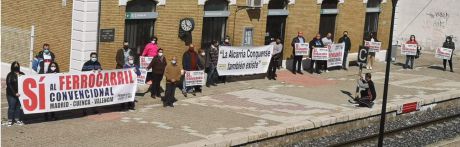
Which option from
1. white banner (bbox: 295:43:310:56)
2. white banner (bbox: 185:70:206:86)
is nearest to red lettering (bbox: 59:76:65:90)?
white banner (bbox: 185:70:206:86)

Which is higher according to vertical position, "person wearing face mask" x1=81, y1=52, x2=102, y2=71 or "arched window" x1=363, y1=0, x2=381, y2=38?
"arched window" x1=363, y1=0, x2=381, y2=38

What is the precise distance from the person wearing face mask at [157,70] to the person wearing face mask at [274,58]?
5860 mm

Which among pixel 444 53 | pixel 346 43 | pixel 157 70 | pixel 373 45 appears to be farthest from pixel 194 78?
pixel 444 53

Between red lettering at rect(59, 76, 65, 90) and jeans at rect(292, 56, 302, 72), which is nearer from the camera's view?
red lettering at rect(59, 76, 65, 90)

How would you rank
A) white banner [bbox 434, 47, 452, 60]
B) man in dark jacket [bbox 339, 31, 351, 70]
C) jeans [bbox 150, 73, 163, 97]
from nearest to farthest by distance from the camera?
jeans [bbox 150, 73, 163, 97]
man in dark jacket [bbox 339, 31, 351, 70]
white banner [bbox 434, 47, 452, 60]

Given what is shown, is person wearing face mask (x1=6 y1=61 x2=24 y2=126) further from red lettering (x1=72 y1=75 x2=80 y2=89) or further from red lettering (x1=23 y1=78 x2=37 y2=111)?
red lettering (x1=72 y1=75 x2=80 y2=89)

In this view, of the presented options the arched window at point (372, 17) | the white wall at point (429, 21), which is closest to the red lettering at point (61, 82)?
the arched window at point (372, 17)

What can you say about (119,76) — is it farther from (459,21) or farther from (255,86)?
(459,21)

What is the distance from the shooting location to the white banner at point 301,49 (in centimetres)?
2805

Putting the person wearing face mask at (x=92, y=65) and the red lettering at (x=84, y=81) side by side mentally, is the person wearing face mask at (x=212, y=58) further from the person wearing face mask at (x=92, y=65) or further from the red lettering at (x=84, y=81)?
the red lettering at (x=84, y=81)

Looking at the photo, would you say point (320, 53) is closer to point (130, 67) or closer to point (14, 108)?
point (130, 67)

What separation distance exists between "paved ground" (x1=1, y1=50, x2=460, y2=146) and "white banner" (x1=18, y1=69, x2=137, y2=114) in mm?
419

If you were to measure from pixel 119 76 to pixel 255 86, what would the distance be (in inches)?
273

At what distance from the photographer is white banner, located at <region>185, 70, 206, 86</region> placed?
22.7 meters
